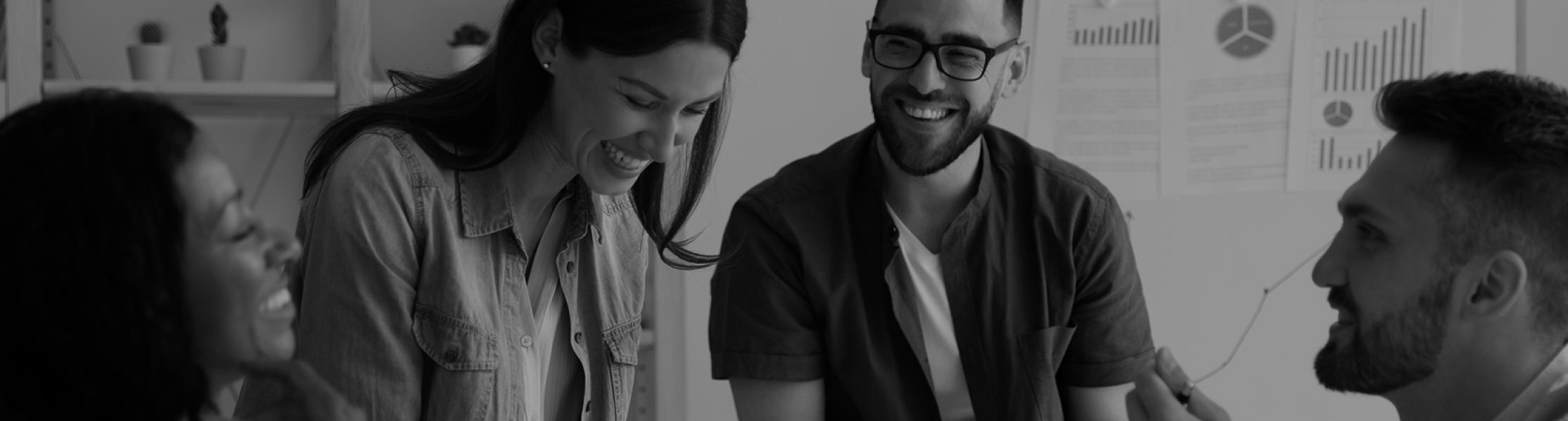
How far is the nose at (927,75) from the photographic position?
185 centimetres

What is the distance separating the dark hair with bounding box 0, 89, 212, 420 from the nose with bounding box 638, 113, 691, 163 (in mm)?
597

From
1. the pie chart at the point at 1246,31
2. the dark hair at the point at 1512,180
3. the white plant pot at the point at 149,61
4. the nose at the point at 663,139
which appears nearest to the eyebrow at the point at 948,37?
the nose at the point at 663,139

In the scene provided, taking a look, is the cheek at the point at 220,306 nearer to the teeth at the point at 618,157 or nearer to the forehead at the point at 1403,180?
the teeth at the point at 618,157

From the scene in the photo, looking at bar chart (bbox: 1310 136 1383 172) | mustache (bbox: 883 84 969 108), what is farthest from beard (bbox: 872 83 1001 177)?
bar chart (bbox: 1310 136 1383 172)

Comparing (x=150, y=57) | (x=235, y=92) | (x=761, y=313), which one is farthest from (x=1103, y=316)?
(x=150, y=57)

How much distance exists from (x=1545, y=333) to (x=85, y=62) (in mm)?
2421

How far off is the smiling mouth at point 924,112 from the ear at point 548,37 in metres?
0.54

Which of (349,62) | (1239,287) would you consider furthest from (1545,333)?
(349,62)

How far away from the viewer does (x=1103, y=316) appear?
1.90 meters

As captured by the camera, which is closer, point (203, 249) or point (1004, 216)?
point (203, 249)

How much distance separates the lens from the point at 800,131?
278 cm

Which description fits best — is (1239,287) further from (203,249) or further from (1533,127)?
(203,249)

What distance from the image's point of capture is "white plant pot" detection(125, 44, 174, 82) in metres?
2.59

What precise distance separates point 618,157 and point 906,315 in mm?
518
